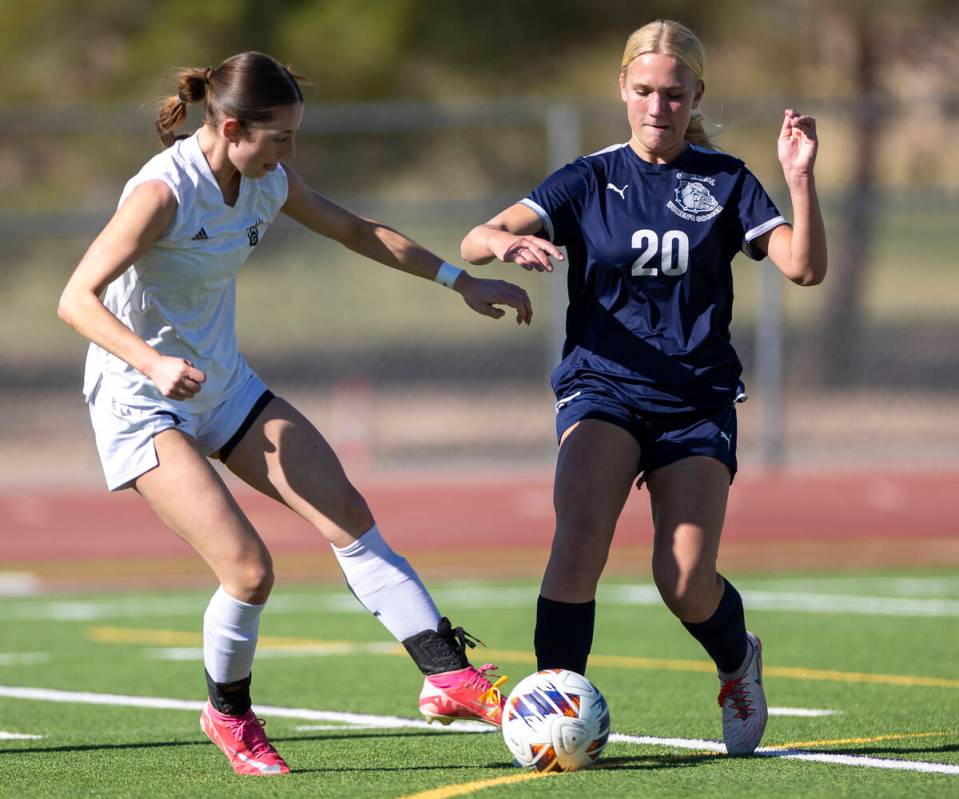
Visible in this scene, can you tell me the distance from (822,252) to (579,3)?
1602cm

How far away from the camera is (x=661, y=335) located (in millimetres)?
5488

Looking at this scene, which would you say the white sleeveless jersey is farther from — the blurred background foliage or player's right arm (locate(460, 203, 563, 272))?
the blurred background foliage

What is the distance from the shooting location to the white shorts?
538cm

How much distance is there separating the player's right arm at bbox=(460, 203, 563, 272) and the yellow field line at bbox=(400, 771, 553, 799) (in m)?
1.49

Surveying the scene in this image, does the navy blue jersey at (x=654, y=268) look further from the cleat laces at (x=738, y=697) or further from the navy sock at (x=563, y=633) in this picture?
the cleat laces at (x=738, y=697)

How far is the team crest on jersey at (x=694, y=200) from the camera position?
554cm

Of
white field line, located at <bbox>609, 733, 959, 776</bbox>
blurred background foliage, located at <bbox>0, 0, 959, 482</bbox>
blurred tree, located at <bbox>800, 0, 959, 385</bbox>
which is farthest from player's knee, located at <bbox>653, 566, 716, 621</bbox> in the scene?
blurred tree, located at <bbox>800, 0, 959, 385</bbox>

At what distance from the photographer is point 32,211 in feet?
64.8

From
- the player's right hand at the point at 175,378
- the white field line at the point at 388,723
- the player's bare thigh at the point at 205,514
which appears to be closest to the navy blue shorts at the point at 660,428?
the white field line at the point at 388,723

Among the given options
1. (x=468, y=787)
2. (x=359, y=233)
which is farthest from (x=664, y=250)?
(x=468, y=787)

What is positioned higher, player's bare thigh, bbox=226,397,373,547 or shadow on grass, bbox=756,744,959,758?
player's bare thigh, bbox=226,397,373,547

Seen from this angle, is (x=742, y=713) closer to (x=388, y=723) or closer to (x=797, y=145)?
(x=388, y=723)

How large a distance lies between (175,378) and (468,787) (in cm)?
141

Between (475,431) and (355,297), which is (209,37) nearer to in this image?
(355,297)
